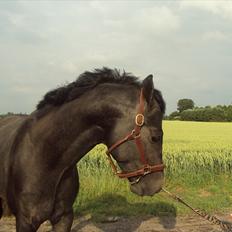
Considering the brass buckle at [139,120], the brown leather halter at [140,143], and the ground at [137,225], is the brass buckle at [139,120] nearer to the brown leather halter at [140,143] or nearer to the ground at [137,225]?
the brown leather halter at [140,143]

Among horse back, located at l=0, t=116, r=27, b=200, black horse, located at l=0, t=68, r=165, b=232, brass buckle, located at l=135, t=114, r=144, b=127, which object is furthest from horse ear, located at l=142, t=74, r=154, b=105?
horse back, located at l=0, t=116, r=27, b=200

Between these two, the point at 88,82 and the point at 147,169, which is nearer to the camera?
the point at 147,169

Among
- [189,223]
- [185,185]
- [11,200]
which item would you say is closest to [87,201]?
[189,223]

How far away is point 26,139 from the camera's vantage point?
3795 millimetres

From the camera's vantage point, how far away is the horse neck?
3.27m

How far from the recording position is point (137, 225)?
305 inches

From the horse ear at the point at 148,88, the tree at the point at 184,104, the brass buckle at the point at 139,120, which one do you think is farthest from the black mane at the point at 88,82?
A: the tree at the point at 184,104

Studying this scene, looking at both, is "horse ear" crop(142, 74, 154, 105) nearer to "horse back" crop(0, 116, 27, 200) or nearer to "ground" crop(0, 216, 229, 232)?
"horse back" crop(0, 116, 27, 200)

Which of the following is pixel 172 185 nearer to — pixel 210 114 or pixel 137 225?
pixel 137 225

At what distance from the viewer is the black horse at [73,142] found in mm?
3127

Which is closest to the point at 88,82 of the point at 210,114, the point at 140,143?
the point at 140,143

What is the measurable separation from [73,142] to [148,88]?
86 cm

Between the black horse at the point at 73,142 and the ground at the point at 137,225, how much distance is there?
3498mm

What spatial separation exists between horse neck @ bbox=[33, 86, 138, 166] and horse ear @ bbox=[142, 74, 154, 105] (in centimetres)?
16
